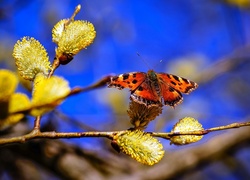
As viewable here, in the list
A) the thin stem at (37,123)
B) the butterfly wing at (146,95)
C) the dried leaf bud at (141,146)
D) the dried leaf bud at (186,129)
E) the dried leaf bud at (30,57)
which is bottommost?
the dried leaf bud at (141,146)

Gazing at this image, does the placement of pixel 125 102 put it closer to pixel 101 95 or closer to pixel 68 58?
pixel 101 95

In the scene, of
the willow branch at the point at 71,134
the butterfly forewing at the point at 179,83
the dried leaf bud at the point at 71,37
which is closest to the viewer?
the willow branch at the point at 71,134

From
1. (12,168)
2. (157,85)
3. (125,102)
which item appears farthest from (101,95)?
(157,85)

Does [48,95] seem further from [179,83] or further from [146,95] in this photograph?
[179,83]

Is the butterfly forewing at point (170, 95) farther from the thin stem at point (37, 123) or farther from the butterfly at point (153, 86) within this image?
the thin stem at point (37, 123)

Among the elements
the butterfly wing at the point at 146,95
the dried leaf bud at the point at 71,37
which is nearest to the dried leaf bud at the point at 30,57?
the dried leaf bud at the point at 71,37

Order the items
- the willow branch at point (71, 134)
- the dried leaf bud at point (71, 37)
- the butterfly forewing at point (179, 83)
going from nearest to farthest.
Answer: the willow branch at point (71, 134)
the dried leaf bud at point (71, 37)
the butterfly forewing at point (179, 83)

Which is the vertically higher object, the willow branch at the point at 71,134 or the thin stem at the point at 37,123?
the thin stem at the point at 37,123

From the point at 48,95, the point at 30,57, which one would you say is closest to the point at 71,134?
the point at 48,95

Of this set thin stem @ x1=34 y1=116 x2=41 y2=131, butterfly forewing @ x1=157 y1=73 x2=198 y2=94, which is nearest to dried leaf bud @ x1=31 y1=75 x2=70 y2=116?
thin stem @ x1=34 y1=116 x2=41 y2=131
